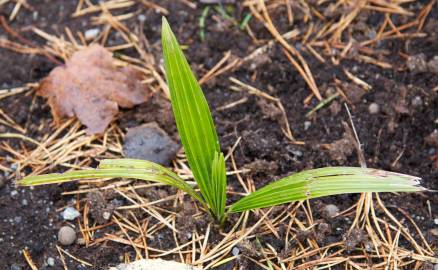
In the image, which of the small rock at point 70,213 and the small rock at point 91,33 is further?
the small rock at point 91,33

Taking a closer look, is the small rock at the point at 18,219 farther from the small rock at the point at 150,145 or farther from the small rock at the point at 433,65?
the small rock at the point at 433,65

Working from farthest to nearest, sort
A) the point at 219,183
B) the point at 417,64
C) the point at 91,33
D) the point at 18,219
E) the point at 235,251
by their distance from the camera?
1. the point at 91,33
2. the point at 417,64
3. the point at 18,219
4. the point at 235,251
5. the point at 219,183

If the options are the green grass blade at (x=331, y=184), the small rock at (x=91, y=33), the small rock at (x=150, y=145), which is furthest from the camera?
the small rock at (x=91, y=33)

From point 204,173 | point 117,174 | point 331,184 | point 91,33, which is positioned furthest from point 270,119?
point 91,33

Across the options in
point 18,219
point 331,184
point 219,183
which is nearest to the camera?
point 331,184

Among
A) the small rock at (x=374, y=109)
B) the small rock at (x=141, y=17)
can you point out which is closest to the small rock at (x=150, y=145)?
the small rock at (x=141, y=17)

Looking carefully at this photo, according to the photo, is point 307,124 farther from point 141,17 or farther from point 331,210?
point 141,17

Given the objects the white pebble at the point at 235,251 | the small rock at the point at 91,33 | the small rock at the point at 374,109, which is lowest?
the white pebble at the point at 235,251

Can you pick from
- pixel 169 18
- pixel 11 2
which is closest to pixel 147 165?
pixel 169 18
